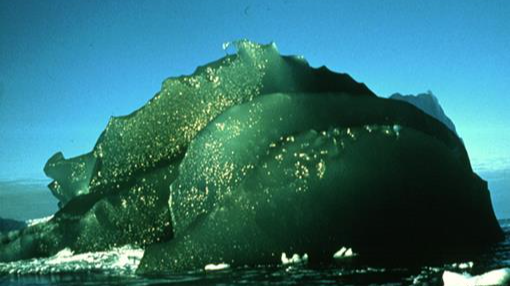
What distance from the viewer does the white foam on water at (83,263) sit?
6703 mm

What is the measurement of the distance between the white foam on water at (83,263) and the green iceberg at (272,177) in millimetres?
159

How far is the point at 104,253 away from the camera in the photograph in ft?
25.6

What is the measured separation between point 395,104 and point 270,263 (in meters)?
2.61

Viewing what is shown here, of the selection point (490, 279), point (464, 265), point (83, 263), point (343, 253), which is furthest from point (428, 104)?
point (490, 279)

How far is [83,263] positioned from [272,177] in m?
2.90

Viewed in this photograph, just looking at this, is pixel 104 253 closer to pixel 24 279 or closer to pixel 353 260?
pixel 24 279

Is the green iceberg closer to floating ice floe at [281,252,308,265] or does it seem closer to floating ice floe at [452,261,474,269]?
floating ice floe at [281,252,308,265]

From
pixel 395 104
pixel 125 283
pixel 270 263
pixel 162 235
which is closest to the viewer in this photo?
pixel 125 283

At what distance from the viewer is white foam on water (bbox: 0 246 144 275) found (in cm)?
670

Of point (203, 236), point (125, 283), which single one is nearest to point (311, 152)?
point (203, 236)

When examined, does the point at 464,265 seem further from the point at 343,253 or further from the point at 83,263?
the point at 83,263

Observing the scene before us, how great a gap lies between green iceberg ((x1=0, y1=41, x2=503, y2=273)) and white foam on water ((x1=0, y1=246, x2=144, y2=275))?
6.3 inches

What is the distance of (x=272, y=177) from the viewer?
6.07 m

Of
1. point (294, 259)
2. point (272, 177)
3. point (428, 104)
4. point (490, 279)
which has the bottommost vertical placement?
point (490, 279)
